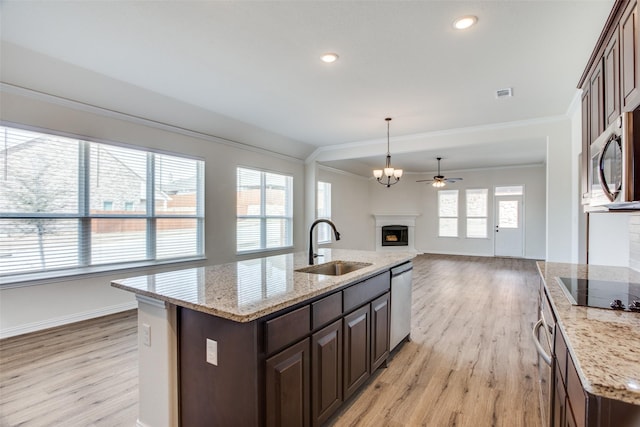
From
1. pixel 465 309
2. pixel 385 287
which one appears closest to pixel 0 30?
pixel 385 287

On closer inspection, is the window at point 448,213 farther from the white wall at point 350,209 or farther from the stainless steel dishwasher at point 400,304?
the stainless steel dishwasher at point 400,304

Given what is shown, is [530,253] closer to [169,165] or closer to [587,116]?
[587,116]

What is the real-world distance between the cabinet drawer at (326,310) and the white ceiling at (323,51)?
208 cm

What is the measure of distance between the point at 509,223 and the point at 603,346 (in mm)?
9616

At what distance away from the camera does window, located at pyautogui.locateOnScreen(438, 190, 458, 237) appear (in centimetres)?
1027

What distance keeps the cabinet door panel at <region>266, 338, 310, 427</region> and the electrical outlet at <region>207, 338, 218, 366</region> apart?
0.29 m

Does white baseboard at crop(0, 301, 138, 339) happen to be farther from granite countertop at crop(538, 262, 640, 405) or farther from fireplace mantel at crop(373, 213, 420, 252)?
fireplace mantel at crop(373, 213, 420, 252)

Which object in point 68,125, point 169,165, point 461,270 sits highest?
point 68,125

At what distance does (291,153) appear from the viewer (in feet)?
22.3

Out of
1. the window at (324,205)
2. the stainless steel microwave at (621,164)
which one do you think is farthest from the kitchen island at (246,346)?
the window at (324,205)

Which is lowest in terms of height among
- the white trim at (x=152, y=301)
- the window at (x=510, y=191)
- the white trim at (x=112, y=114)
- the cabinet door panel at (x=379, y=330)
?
the cabinet door panel at (x=379, y=330)

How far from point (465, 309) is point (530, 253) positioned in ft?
20.3

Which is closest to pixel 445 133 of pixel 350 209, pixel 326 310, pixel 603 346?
pixel 350 209

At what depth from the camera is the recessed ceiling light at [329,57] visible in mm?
3008
